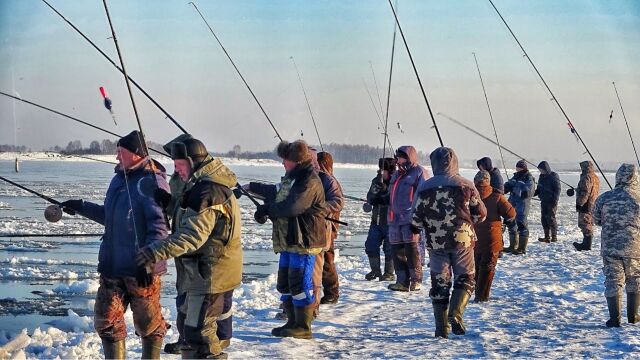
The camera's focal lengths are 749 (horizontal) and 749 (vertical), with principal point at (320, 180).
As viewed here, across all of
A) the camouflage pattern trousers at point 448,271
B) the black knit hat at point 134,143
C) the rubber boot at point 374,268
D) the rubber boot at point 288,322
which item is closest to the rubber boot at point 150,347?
the black knit hat at point 134,143

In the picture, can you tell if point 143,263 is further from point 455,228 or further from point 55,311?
point 55,311

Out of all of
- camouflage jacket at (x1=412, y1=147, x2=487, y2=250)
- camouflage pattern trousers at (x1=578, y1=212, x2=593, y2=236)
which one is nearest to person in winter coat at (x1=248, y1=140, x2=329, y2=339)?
camouflage jacket at (x1=412, y1=147, x2=487, y2=250)

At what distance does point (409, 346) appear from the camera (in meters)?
6.53

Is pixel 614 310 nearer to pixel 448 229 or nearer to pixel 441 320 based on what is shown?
pixel 441 320

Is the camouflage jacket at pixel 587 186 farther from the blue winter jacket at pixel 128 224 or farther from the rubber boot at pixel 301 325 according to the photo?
the blue winter jacket at pixel 128 224

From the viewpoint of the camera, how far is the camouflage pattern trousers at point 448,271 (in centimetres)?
680

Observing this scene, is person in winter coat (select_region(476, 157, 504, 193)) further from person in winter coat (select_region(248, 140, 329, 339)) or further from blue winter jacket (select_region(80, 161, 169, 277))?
blue winter jacket (select_region(80, 161, 169, 277))

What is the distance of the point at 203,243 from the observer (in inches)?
192

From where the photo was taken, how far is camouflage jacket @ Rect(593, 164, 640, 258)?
7109mm

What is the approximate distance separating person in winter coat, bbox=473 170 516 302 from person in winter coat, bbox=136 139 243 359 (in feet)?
13.7

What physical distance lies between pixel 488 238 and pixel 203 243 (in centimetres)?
461

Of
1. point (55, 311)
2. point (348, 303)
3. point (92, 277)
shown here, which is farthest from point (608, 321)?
point (92, 277)

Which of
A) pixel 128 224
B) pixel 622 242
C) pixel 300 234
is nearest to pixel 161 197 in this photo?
pixel 128 224

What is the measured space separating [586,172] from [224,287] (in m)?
9.64
